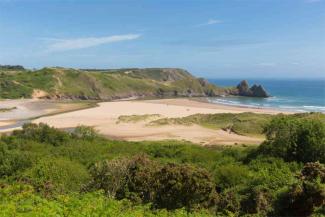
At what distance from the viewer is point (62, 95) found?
5728 inches

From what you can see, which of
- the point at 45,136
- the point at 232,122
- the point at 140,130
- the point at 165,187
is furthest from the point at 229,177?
the point at 232,122

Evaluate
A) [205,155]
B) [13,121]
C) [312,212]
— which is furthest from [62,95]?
[312,212]

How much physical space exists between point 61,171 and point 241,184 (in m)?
11.4

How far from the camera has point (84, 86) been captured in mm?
158250

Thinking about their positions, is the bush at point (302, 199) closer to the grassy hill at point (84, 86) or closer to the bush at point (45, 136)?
the bush at point (45, 136)

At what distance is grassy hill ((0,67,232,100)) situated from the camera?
145125mm

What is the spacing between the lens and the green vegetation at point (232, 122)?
2928 inches

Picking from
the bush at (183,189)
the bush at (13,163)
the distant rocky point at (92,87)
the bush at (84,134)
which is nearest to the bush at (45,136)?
the bush at (84,134)

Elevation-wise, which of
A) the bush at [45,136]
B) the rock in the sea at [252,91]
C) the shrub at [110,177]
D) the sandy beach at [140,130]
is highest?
the rock in the sea at [252,91]

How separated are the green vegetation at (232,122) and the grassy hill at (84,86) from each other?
2694 inches

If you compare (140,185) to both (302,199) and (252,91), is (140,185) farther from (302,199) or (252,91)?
(252,91)

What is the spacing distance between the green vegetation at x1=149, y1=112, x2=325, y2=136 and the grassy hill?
68.4 metres

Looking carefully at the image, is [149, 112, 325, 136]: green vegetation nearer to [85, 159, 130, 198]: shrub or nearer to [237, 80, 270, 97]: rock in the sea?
[85, 159, 130, 198]: shrub

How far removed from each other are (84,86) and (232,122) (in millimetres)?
85290
